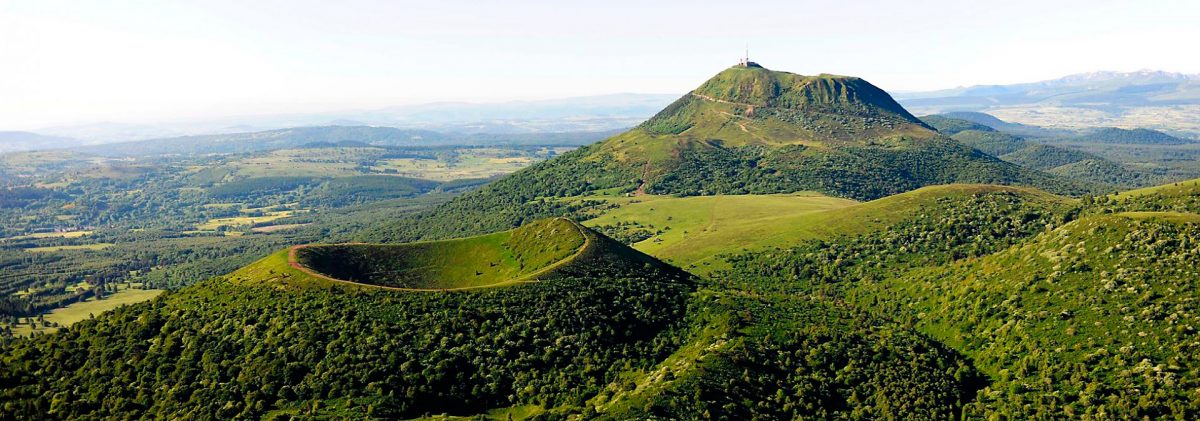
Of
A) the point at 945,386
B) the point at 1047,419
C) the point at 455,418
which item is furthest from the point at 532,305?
the point at 1047,419

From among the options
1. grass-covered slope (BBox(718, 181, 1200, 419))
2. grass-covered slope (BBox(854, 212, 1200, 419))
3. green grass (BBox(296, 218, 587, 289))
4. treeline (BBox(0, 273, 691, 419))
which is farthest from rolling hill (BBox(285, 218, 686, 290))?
grass-covered slope (BBox(854, 212, 1200, 419))

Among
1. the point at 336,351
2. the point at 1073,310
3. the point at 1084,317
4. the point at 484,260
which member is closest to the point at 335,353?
the point at 336,351

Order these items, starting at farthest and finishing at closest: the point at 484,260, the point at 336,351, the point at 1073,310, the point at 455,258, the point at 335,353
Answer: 1. the point at 484,260
2. the point at 455,258
3. the point at 1073,310
4. the point at 336,351
5. the point at 335,353

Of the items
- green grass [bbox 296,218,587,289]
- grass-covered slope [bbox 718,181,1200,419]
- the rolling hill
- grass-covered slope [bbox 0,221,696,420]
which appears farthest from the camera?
green grass [bbox 296,218,587,289]

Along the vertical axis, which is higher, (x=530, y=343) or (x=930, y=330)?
(x=530, y=343)

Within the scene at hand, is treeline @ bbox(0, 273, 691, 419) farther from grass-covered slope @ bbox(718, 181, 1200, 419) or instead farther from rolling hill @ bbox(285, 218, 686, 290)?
grass-covered slope @ bbox(718, 181, 1200, 419)

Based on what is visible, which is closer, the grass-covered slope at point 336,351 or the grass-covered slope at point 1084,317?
the grass-covered slope at point 1084,317

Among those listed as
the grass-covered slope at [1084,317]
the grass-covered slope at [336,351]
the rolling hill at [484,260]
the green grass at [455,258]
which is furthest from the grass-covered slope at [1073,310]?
the green grass at [455,258]

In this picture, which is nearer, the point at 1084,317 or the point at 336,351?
the point at 336,351

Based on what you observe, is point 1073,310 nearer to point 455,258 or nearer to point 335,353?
point 335,353

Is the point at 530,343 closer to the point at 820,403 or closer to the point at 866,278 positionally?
the point at 820,403

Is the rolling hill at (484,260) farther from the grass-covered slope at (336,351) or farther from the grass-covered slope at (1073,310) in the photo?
the grass-covered slope at (1073,310)
